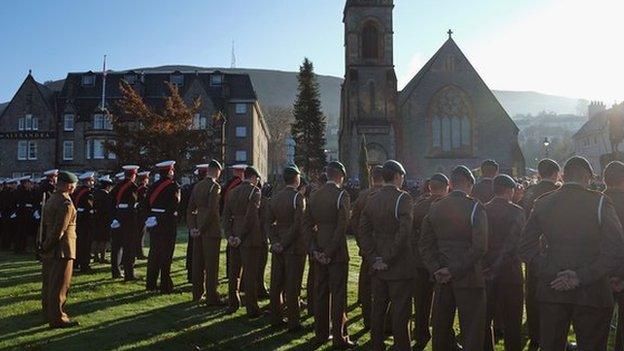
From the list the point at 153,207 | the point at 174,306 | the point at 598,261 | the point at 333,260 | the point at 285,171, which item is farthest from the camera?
the point at 153,207

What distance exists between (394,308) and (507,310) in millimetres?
1515

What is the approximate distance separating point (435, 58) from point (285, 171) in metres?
40.3

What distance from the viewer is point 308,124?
72.5 metres

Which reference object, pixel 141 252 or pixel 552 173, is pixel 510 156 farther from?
pixel 552 173

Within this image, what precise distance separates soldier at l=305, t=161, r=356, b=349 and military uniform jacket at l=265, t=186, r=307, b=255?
503 mm

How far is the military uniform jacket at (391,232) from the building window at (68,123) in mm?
62190

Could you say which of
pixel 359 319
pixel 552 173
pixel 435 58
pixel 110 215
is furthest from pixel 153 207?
pixel 435 58

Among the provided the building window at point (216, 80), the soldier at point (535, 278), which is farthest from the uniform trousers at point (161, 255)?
the building window at point (216, 80)

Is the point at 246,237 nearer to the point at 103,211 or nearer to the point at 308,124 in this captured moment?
the point at 103,211

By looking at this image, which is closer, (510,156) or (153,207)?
(153,207)

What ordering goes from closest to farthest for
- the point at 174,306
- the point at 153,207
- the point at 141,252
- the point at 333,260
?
1. the point at 333,260
2. the point at 174,306
3. the point at 153,207
4. the point at 141,252

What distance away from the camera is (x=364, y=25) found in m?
45.3

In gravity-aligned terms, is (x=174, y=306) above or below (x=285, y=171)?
below

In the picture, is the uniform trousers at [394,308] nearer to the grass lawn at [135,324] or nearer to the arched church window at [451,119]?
the grass lawn at [135,324]
